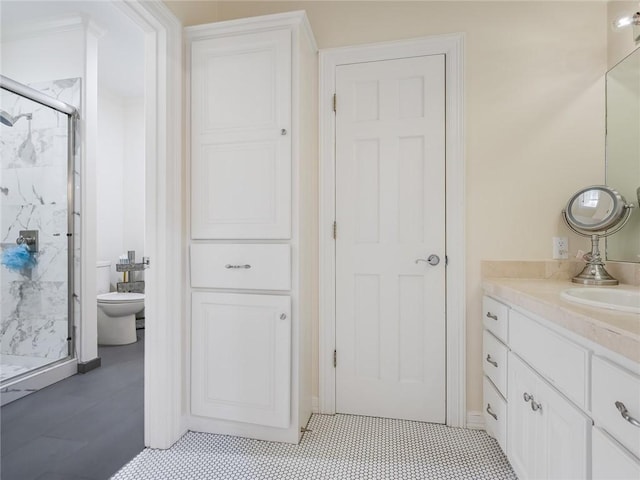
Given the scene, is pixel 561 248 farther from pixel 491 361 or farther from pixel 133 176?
pixel 133 176

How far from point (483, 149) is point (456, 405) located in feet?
4.70

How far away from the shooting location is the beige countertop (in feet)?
2.40

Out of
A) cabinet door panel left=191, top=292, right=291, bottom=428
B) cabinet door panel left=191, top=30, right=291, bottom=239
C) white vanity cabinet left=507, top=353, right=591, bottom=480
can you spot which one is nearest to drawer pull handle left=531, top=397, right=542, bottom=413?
white vanity cabinet left=507, top=353, right=591, bottom=480

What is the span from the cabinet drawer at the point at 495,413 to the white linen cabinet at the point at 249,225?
953 millimetres

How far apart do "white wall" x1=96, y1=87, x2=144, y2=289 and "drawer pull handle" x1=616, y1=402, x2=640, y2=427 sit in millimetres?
4206

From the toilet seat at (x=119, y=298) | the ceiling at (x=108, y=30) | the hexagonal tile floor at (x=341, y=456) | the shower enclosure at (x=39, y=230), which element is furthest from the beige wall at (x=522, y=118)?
the toilet seat at (x=119, y=298)

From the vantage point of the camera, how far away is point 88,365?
100.0 inches

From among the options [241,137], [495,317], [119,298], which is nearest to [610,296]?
[495,317]

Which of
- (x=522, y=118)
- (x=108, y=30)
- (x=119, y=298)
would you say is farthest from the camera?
(x=119, y=298)

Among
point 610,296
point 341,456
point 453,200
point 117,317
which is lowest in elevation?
point 341,456

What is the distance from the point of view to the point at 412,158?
1893mm

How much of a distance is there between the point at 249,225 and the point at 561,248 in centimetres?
166

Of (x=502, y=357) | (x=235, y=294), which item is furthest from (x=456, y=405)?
(x=235, y=294)

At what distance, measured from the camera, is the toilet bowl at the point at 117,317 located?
3.07 meters
